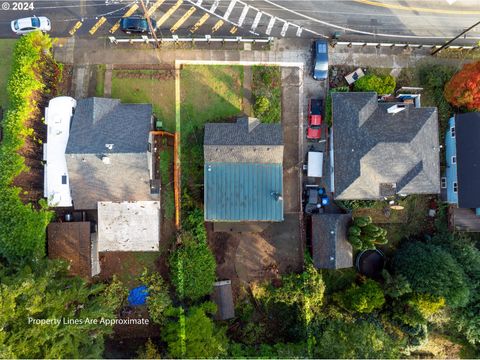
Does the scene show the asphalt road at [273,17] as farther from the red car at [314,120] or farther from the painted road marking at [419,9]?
the red car at [314,120]

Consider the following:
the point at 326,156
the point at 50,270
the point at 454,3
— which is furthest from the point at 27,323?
the point at 454,3

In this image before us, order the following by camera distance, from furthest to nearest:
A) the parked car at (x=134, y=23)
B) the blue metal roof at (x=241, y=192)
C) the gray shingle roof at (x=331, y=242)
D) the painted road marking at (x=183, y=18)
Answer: the painted road marking at (x=183, y=18), the parked car at (x=134, y=23), the gray shingle roof at (x=331, y=242), the blue metal roof at (x=241, y=192)

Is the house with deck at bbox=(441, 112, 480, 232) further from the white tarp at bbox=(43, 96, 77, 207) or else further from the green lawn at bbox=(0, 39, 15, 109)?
the green lawn at bbox=(0, 39, 15, 109)

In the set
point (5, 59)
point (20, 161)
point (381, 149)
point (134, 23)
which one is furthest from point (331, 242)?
point (5, 59)

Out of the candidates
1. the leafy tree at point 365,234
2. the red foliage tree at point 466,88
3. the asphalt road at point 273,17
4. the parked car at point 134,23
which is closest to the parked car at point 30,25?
the asphalt road at point 273,17

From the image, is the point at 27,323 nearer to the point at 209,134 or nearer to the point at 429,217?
the point at 209,134

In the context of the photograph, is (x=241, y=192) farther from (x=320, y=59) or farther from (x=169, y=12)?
(x=169, y=12)
